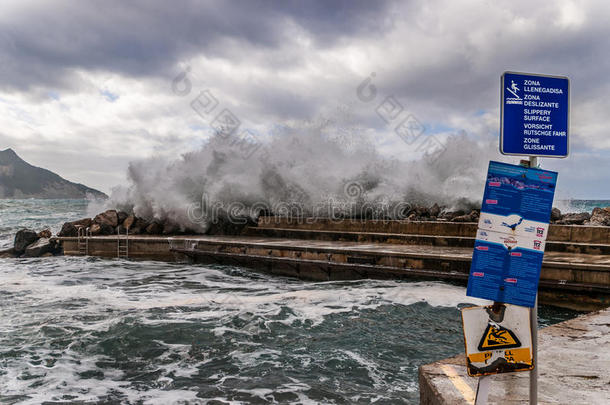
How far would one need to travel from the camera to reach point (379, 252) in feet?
31.2

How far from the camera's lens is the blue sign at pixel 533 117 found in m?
2.11

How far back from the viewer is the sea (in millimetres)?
3846

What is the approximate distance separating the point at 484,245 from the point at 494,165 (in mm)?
385

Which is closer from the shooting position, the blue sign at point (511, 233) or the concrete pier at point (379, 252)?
the blue sign at point (511, 233)

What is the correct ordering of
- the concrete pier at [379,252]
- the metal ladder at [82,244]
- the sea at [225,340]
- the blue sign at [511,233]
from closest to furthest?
the blue sign at [511,233], the sea at [225,340], the concrete pier at [379,252], the metal ladder at [82,244]

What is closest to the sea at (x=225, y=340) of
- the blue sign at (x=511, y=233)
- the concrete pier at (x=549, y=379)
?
the concrete pier at (x=549, y=379)

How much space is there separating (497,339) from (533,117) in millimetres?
1093

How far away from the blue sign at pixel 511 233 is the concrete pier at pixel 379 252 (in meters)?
6.11

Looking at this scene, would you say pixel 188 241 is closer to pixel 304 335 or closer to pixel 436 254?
pixel 436 254

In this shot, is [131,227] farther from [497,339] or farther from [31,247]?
[497,339]

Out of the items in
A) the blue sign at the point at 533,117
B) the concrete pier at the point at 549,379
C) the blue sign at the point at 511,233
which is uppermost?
the blue sign at the point at 533,117

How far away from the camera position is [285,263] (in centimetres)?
1078

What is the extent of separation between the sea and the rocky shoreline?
6712 mm

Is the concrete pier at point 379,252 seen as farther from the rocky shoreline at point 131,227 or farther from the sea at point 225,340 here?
the rocky shoreline at point 131,227
